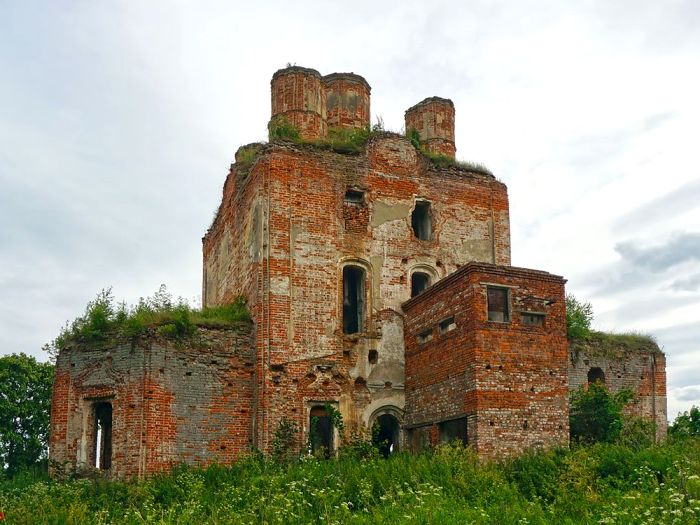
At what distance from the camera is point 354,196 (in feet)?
63.9

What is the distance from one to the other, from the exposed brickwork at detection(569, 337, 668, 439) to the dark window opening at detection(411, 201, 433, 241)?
4437mm

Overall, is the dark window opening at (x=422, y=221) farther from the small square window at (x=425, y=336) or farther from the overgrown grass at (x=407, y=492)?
the overgrown grass at (x=407, y=492)

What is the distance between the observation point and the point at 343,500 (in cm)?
1284

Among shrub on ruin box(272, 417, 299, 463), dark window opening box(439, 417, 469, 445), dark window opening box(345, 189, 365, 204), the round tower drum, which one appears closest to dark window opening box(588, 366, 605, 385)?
dark window opening box(439, 417, 469, 445)

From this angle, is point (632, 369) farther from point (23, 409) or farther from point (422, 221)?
point (23, 409)

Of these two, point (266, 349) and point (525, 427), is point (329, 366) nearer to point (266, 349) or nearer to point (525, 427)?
point (266, 349)

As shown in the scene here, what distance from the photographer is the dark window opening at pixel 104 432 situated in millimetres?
17625

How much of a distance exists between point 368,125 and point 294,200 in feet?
14.1

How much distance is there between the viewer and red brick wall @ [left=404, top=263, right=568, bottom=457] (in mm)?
15234

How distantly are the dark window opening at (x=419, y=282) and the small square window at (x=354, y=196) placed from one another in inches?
88.1

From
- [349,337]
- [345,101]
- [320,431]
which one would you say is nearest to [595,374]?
[349,337]

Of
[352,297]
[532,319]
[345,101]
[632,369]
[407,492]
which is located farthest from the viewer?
[345,101]

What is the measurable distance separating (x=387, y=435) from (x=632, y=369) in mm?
6535

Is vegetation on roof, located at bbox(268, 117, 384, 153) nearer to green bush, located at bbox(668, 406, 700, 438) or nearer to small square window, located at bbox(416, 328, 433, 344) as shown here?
small square window, located at bbox(416, 328, 433, 344)
